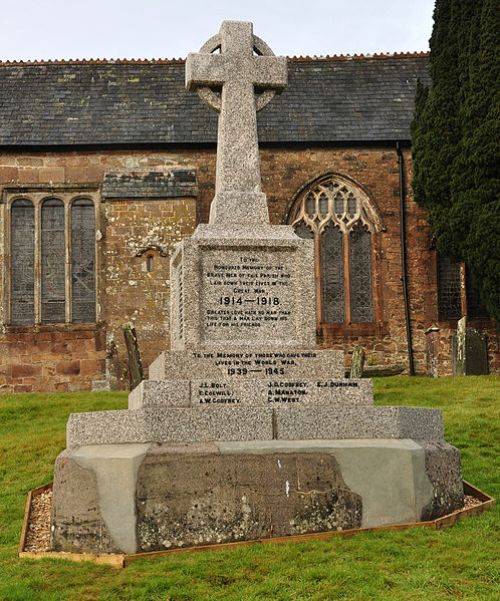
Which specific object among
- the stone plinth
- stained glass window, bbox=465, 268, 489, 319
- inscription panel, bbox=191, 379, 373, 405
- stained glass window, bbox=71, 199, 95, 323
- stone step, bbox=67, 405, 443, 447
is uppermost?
stained glass window, bbox=71, 199, 95, 323

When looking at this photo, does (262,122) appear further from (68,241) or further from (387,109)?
(68,241)

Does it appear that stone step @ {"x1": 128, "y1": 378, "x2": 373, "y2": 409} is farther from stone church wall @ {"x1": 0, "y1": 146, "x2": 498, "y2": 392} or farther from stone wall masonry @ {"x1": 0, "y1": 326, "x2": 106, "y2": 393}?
stone wall masonry @ {"x1": 0, "y1": 326, "x2": 106, "y2": 393}

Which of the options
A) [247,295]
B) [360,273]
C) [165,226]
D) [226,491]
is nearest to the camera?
[226,491]

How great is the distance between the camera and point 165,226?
2300cm

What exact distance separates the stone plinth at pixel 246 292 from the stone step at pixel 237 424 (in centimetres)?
96

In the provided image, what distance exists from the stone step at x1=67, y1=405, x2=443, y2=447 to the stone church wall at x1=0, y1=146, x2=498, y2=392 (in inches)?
545

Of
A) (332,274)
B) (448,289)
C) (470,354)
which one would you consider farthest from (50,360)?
(448,289)

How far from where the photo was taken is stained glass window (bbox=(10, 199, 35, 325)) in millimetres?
23484

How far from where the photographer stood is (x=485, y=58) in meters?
19.8

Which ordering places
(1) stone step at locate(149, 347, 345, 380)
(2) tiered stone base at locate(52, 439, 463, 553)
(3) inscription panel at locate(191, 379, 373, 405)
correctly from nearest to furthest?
1. (2) tiered stone base at locate(52, 439, 463, 553)
2. (3) inscription panel at locate(191, 379, 373, 405)
3. (1) stone step at locate(149, 347, 345, 380)

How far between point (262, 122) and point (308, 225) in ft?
9.73

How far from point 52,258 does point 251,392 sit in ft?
52.8

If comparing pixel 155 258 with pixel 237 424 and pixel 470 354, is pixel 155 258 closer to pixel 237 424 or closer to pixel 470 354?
pixel 470 354

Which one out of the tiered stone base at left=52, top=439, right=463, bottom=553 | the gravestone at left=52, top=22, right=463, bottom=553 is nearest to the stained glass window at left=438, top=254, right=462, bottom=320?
the gravestone at left=52, top=22, right=463, bottom=553
